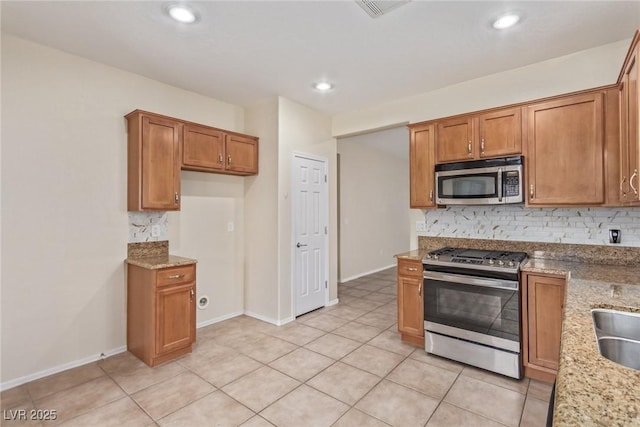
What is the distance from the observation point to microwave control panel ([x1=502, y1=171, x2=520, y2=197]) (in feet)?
9.23

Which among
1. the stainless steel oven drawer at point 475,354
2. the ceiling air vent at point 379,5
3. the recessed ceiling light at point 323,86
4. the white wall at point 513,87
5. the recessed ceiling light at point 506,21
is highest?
the recessed ceiling light at point 323,86

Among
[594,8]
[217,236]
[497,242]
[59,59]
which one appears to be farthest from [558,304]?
[59,59]

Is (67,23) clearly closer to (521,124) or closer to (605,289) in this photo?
(521,124)

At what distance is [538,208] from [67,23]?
4.23 meters

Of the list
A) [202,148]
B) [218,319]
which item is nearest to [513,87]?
[202,148]

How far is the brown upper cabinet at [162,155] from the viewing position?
9.95ft

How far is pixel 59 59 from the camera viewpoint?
109 inches

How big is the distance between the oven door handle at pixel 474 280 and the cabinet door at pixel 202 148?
256 cm

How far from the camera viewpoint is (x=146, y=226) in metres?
3.34

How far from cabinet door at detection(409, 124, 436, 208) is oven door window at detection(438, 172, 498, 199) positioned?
135mm

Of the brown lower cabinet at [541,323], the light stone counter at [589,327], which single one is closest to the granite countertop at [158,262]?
the light stone counter at [589,327]

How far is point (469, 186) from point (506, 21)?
4.48 ft

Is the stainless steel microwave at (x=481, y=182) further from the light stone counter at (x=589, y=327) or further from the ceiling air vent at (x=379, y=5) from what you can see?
the ceiling air vent at (x=379, y=5)

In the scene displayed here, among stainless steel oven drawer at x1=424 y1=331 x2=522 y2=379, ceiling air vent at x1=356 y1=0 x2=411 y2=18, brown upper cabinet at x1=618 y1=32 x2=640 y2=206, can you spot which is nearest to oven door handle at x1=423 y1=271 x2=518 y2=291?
stainless steel oven drawer at x1=424 y1=331 x2=522 y2=379
